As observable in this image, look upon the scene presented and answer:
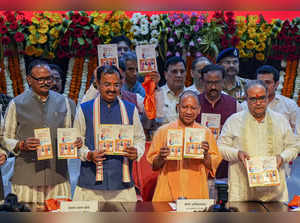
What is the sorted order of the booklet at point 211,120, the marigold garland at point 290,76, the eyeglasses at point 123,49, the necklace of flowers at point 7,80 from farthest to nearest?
1. the marigold garland at point 290,76
2. the necklace of flowers at point 7,80
3. the eyeglasses at point 123,49
4. the booklet at point 211,120

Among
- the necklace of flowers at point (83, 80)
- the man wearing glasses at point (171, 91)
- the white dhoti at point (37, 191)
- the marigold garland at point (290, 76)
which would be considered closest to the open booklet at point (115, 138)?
the white dhoti at point (37, 191)

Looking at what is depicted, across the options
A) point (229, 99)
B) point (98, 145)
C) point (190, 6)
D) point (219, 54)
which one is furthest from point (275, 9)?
point (219, 54)

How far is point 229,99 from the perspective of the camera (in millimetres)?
3918

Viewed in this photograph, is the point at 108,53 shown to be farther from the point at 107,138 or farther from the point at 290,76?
the point at 290,76

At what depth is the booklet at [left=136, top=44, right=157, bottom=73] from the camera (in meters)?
3.90

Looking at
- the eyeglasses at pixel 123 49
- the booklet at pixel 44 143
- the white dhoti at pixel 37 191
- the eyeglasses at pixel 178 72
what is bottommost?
the white dhoti at pixel 37 191

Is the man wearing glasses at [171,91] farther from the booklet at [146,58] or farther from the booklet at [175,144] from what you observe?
the booklet at [175,144]

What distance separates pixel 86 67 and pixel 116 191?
224cm

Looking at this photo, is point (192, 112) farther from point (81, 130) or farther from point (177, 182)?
point (81, 130)

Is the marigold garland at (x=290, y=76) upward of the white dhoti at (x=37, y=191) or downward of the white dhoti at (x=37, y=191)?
upward

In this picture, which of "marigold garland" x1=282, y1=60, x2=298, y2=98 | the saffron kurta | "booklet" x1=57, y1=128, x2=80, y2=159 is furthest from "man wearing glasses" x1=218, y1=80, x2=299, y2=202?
"marigold garland" x1=282, y1=60, x2=298, y2=98

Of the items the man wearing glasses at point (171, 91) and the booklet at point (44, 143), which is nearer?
the booklet at point (44, 143)

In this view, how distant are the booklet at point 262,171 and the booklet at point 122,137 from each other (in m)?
0.78

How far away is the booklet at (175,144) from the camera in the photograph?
2904 mm
